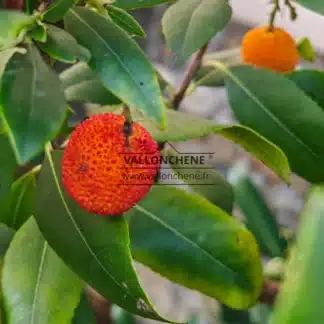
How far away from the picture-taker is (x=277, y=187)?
5.51 ft

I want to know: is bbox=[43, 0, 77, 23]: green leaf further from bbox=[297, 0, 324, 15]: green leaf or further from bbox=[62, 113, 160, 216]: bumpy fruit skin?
bbox=[297, 0, 324, 15]: green leaf

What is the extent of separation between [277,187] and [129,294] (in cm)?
132

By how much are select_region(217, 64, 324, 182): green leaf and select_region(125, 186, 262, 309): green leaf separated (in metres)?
0.10

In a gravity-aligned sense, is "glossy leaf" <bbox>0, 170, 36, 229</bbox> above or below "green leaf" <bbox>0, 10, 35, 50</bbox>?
below

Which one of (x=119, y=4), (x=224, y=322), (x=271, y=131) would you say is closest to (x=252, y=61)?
(x=271, y=131)

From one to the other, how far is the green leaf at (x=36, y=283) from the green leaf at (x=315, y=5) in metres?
0.28

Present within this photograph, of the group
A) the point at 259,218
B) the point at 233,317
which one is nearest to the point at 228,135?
the point at 259,218

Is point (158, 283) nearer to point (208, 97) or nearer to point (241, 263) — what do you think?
point (208, 97)

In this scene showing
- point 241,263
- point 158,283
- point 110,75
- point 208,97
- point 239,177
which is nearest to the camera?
point 110,75

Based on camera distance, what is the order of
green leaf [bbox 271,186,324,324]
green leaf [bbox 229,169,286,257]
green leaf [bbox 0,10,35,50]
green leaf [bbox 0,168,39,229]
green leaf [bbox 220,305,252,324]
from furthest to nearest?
green leaf [bbox 220,305,252,324]
green leaf [bbox 229,169,286,257]
green leaf [bbox 0,168,39,229]
green leaf [bbox 0,10,35,50]
green leaf [bbox 271,186,324,324]

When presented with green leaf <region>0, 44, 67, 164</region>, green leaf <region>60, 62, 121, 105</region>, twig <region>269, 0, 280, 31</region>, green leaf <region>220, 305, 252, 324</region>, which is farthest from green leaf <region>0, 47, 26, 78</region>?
green leaf <region>220, 305, 252, 324</region>

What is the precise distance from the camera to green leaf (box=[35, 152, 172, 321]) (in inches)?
16.3

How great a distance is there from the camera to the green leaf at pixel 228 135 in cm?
48

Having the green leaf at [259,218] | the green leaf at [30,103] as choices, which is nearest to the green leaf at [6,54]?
the green leaf at [30,103]
